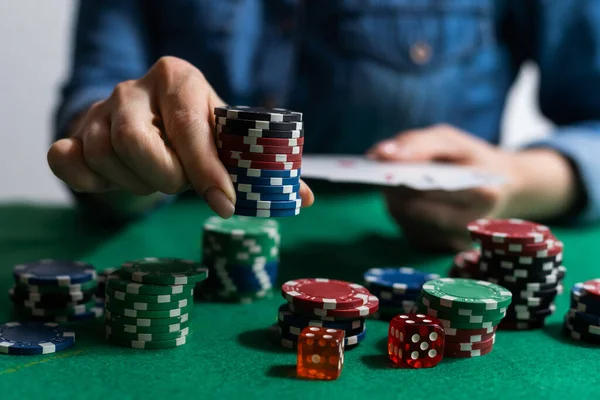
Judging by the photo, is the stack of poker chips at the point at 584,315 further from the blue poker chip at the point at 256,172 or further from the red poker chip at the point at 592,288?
the blue poker chip at the point at 256,172

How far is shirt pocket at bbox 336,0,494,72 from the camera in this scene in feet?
8.72

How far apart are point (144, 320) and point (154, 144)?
32 centimetres

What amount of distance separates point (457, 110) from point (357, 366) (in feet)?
5.61

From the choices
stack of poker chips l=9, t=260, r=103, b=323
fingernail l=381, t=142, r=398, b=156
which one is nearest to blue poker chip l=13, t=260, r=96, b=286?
stack of poker chips l=9, t=260, r=103, b=323

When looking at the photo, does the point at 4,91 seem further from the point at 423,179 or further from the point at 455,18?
the point at 423,179

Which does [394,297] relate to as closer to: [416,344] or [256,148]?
[416,344]

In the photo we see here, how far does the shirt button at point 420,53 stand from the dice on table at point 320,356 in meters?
1.71

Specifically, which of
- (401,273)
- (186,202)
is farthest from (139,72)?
(401,273)

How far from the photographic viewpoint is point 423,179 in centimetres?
179

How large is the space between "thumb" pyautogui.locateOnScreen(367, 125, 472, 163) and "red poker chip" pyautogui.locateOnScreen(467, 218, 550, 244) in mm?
499

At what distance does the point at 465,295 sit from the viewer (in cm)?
138

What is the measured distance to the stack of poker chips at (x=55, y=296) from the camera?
57.1 inches

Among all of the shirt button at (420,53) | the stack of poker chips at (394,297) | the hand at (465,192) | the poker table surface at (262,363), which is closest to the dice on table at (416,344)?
the poker table surface at (262,363)

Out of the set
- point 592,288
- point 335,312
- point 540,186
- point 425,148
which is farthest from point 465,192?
point 335,312
